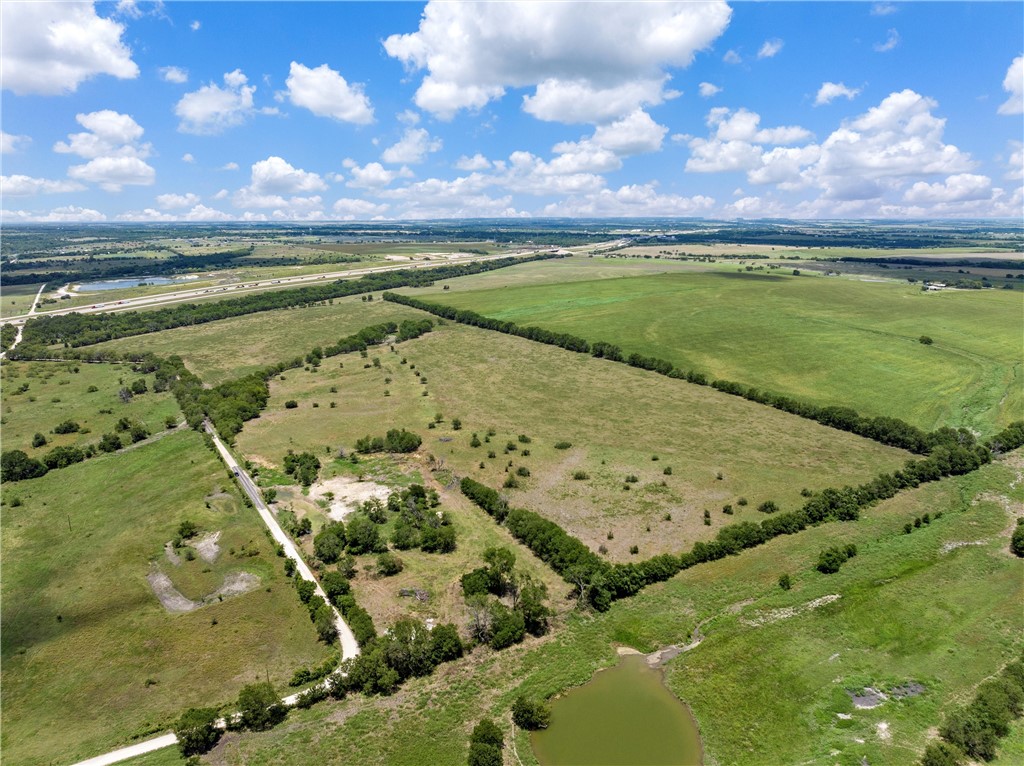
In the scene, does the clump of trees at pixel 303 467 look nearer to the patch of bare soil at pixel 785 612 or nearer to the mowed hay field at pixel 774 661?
the mowed hay field at pixel 774 661

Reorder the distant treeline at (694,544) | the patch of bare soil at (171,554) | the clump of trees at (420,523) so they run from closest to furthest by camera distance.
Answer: the distant treeline at (694,544), the patch of bare soil at (171,554), the clump of trees at (420,523)

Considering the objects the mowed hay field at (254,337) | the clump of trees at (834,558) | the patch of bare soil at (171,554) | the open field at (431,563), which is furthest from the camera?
the mowed hay field at (254,337)

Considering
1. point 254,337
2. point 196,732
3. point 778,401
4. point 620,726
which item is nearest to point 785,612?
point 620,726

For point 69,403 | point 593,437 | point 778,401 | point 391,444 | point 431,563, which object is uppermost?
point 778,401

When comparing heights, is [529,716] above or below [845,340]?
below

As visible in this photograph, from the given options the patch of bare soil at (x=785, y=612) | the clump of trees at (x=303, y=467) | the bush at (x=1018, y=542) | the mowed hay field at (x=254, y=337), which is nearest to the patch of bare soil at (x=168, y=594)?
the clump of trees at (x=303, y=467)

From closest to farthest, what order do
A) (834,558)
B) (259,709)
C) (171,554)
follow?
(259,709) < (834,558) < (171,554)

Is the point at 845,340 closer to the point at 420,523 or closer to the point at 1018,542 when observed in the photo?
the point at 1018,542

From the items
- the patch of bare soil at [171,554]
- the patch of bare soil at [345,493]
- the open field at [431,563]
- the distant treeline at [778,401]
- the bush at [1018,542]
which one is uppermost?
the distant treeline at [778,401]
